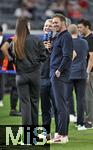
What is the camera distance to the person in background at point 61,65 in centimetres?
1012

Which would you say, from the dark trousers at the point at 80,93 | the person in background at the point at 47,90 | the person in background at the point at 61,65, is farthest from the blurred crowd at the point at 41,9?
the person in background at the point at 61,65

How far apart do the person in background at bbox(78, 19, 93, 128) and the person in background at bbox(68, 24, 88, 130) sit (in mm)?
213

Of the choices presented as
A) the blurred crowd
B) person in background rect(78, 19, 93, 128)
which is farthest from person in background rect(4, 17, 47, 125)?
the blurred crowd

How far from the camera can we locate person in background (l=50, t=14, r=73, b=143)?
33.2 feet

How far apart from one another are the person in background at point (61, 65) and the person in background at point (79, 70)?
159 cm

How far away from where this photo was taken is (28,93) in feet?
33.8

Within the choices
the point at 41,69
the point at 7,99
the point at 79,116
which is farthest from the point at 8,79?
the point at 41,69

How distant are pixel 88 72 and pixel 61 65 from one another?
2227 millimetres

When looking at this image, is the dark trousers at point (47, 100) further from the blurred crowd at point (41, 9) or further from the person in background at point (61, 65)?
the blurred crowd at point (41, 9)

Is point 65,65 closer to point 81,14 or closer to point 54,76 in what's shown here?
point 54,76

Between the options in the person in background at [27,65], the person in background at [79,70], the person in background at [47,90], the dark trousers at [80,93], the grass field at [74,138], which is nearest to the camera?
the person in background at [27,65]

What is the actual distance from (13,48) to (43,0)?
18.0 meters

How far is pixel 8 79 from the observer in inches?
777

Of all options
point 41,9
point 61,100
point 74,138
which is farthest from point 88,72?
point 41,9
